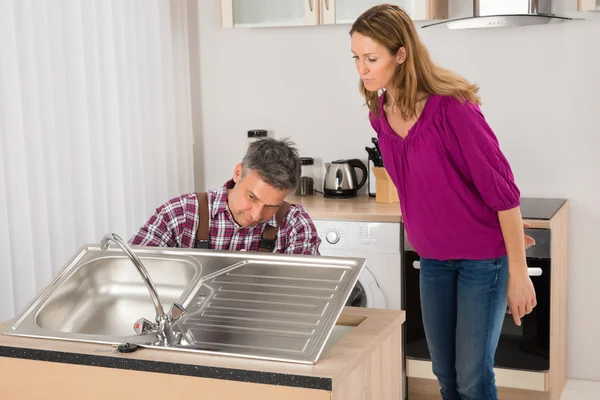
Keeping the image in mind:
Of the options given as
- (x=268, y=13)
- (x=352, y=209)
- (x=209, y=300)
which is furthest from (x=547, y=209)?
(x=209, y=300)

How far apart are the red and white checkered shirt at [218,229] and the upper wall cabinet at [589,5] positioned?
183 cm

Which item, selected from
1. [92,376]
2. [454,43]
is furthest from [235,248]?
[454,43]

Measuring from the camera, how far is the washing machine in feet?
11.4

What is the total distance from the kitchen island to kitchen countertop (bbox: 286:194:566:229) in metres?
1.52

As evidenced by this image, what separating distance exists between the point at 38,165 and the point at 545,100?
2.28 meters

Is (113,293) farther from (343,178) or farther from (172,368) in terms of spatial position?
(343,178)

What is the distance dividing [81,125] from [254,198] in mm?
1435

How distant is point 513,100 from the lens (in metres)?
3.81

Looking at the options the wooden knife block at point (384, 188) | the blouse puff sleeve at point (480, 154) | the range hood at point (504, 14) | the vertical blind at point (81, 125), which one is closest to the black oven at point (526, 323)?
the wooden knife block at point (384, 188)

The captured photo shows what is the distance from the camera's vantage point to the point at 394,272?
3.49 meters

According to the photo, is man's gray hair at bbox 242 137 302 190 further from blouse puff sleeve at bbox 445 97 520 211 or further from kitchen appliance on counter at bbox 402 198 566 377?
kitchen appliance on counter at bbox 402 198 566 377

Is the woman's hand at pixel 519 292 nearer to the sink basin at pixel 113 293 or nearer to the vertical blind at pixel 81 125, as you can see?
the sink basin at pixel 113 293

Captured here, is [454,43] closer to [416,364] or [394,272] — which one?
[394,272]

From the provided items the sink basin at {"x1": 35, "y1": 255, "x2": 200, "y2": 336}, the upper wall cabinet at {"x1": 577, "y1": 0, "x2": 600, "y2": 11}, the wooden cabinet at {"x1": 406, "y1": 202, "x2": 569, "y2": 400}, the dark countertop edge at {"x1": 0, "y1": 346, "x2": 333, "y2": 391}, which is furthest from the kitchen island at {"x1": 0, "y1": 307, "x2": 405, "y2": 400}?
the upper wall cabinet at {"x1": 577, "y1": 0, "x2": 600, "y2": 11}
